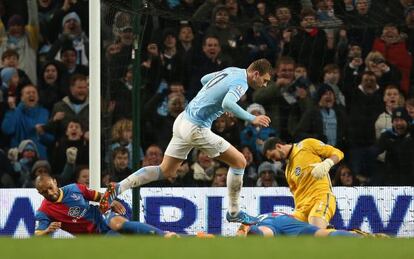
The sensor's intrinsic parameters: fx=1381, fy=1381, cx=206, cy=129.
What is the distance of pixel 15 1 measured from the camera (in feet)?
54.3

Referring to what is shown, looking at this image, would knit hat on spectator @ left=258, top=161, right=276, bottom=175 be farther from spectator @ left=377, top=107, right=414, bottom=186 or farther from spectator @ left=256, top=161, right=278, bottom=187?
spectator @ left=377, top=107, right=414, bottom=186

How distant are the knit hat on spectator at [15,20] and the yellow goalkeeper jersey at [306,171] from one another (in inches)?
178

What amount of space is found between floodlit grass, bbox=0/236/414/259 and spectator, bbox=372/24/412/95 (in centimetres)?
612

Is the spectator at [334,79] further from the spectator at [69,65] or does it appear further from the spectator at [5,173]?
the spectator at [5,173]

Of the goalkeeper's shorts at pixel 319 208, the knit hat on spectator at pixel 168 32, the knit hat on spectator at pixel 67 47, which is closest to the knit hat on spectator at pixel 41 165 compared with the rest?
the knit hat on spectator at pixel 67 47

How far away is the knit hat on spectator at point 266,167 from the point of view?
14969 millimetres

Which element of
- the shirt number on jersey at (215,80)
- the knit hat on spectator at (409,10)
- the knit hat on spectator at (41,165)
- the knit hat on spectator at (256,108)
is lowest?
the knit hat on spectator at (41,165)

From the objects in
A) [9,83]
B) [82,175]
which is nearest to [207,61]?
[82,175]

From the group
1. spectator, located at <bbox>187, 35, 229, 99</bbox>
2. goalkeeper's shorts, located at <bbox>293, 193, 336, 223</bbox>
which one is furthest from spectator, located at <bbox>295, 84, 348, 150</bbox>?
goalkeeper's shorts, located at <bbox>293, 193, 336, 223</bbox>

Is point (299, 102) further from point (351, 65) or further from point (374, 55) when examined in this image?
point (374, 55)

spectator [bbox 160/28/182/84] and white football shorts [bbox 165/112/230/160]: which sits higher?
spectator [bbox 160/28/182/84]

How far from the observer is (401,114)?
49.1ft

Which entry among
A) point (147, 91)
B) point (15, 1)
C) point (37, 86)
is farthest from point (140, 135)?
point (15, 1)

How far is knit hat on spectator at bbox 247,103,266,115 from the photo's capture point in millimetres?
15227
